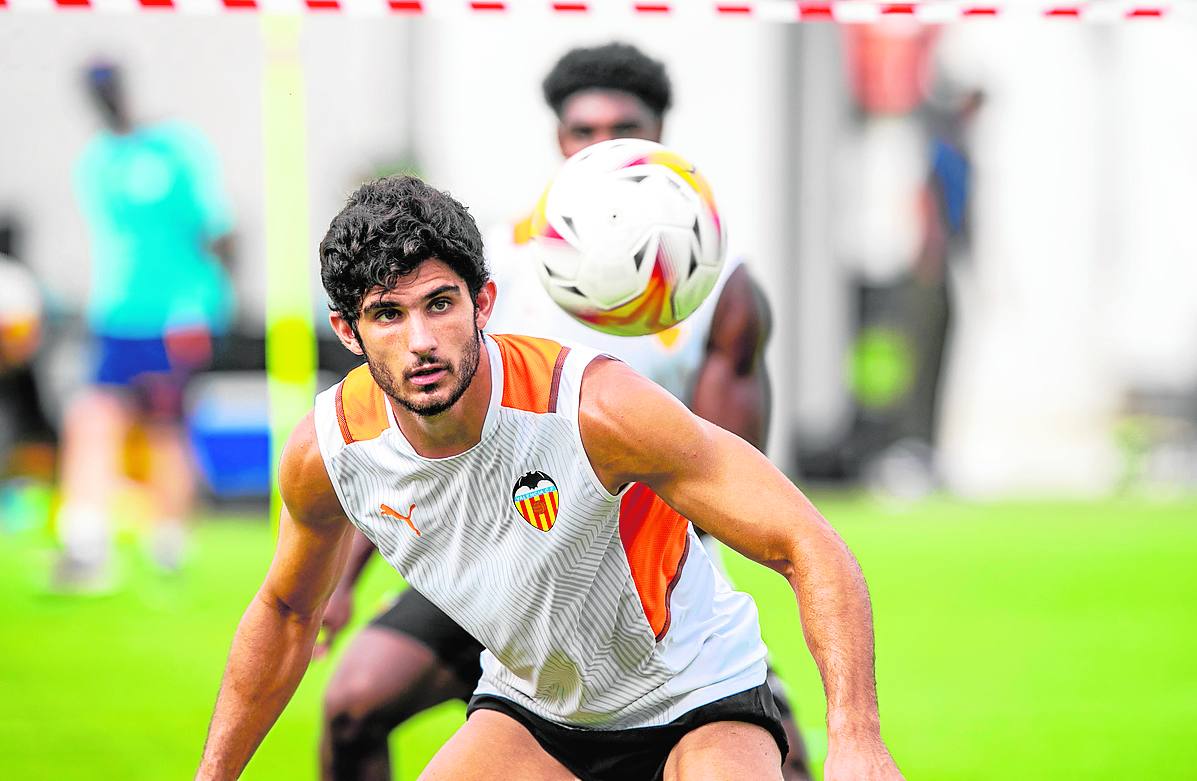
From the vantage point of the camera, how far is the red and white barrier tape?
4438 mm

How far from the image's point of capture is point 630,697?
3.51 metres

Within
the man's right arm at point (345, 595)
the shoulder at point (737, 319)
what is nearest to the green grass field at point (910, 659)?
the man's right arm at point (345, 595)

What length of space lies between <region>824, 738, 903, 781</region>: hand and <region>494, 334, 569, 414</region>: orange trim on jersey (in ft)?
2.89

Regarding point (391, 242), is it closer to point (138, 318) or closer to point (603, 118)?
point (603, 118)

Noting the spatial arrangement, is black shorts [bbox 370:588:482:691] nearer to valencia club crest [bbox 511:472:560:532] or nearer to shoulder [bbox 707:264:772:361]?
valencia club crest [bbox 511:472:560:532]

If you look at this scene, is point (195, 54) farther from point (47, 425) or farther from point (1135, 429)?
point (1135, 429)

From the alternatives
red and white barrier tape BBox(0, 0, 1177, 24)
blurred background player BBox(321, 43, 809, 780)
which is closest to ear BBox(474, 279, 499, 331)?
blurred background player BBox(321, 43, 809, 780)

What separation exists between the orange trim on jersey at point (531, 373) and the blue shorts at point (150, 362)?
6390 mm

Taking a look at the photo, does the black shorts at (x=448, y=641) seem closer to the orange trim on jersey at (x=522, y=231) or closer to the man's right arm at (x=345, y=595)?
the man's right arm at (x=345, y=595)

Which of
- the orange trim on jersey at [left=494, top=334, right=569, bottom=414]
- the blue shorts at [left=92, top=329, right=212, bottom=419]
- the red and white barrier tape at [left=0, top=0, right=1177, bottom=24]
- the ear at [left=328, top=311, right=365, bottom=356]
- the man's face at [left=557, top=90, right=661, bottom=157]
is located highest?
the red and white barrier tape at [left=0, top=0, right=1177, bottom=24]

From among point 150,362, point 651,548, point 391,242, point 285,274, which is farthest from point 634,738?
point 150,362

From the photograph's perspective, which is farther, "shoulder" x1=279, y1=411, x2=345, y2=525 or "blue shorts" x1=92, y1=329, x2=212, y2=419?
"blue shorts" x1=92, y1=329, x2=212, y2=419

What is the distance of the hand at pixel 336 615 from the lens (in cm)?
426

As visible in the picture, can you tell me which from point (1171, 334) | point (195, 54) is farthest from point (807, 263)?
point (195, 54)
